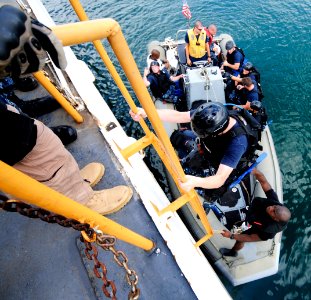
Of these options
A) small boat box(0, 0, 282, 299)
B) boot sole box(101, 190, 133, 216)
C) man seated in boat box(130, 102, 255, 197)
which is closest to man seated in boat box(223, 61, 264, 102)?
man seated in boat box(130, 102, 255, 197)

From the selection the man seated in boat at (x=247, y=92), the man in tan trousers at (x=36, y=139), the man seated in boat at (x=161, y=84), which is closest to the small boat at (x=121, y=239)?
the man in tan trousers at (x=36, y=139)

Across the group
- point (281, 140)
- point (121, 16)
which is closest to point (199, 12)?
point (121, 16)

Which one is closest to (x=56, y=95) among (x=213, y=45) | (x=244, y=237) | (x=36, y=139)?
(x=36, y=139)

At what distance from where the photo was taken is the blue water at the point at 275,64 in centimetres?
500

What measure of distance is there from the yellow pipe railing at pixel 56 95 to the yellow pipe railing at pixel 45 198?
2.11 meters

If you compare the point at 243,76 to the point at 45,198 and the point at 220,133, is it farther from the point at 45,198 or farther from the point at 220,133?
the point at 45,198

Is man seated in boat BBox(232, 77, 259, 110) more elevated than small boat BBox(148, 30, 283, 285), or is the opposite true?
man seated in boat BBox(232, 77, 259, 110)

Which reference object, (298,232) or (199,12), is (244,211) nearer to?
(298,232)

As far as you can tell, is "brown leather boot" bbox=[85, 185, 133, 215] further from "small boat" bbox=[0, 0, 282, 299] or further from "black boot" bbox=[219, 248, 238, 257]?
"black boot" bbox=[219, 248, 238, 257]

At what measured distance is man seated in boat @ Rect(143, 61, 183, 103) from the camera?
6617mm

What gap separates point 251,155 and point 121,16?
482 inches

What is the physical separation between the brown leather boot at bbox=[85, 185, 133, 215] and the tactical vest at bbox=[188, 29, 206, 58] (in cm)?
617

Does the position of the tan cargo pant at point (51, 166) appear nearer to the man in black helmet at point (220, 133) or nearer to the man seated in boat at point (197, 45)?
the man in black helmet at point (220, 133)

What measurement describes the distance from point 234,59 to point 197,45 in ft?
3.84
